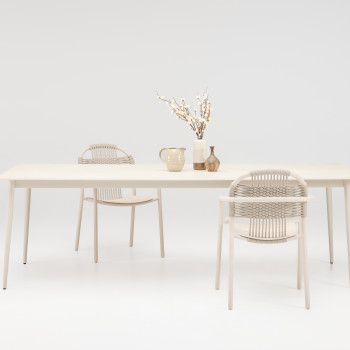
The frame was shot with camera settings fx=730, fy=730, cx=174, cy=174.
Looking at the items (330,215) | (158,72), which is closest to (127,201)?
(330,215)

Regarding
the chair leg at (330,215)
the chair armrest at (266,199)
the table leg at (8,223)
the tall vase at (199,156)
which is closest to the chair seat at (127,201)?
the tall vase at (199,156)

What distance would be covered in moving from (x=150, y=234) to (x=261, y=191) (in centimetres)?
217

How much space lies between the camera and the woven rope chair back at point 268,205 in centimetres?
410

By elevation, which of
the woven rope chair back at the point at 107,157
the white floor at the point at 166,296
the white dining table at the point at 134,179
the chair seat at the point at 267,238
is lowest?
the white floor at the point at 166,296

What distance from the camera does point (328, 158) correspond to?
24.7 feet

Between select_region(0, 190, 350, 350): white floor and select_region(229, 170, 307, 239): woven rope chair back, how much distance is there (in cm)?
46

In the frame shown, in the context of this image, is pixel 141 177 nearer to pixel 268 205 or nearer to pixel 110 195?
pixel 268 205

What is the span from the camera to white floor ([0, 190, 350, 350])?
12.2 ft

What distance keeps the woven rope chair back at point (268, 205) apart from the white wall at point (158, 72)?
3.29 metres

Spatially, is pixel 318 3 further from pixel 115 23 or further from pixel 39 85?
pixel 39 85

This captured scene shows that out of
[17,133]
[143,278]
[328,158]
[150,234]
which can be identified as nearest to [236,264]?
[143,278]

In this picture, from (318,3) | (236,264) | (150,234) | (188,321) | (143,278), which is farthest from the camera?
(318,3)

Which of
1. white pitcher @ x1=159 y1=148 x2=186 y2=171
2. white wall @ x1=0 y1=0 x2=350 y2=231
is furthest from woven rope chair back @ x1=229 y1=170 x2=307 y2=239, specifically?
white wall @ x1=0 y1=0 x2=350 y2=231

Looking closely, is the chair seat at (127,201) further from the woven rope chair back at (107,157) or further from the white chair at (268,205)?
the white chair at (268,205)
